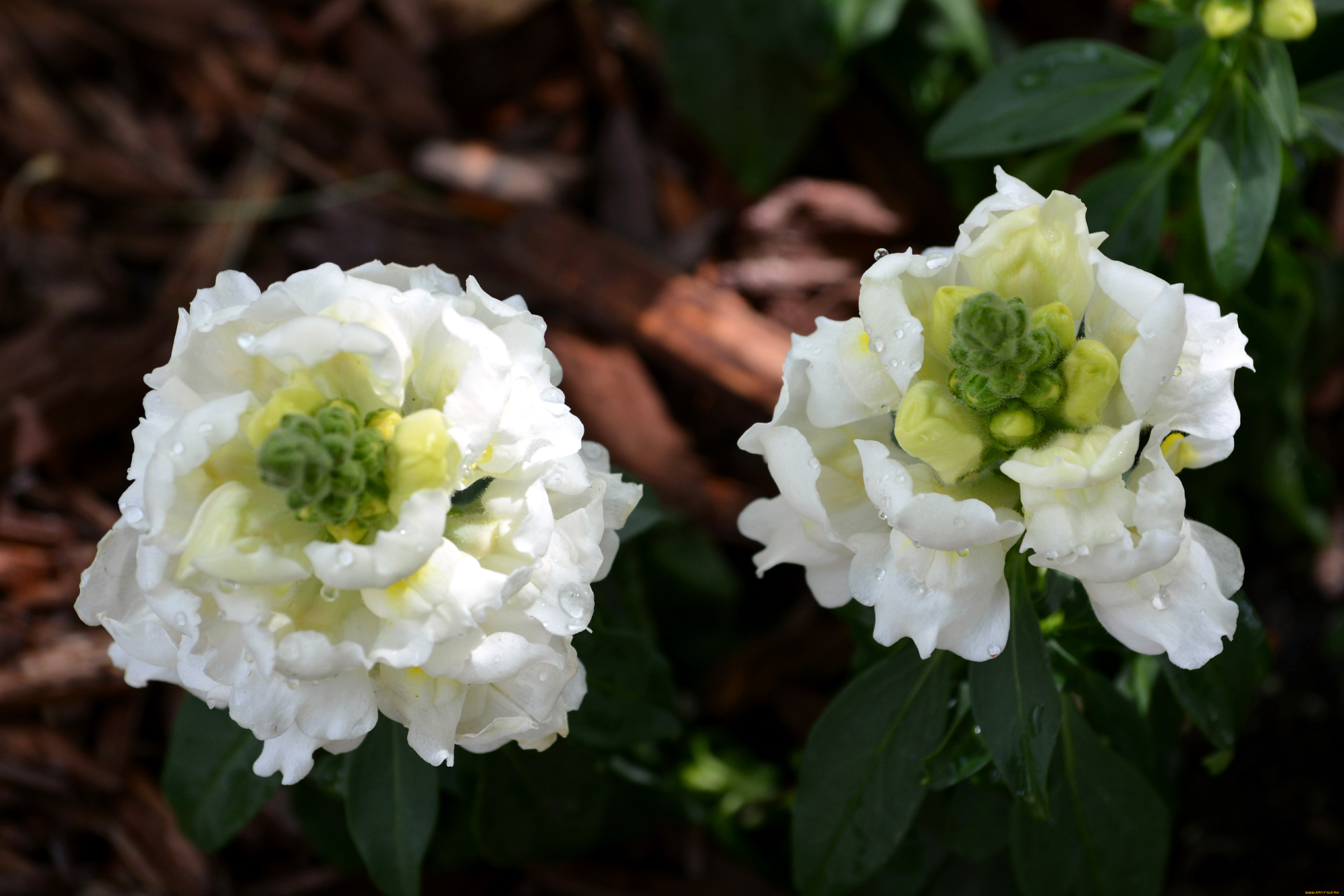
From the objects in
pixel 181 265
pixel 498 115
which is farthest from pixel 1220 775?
pixel 181 265

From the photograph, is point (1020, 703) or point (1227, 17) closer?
point (1020, 703)

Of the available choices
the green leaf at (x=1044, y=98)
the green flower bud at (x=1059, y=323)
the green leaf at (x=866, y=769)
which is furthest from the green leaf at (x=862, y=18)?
the green leaf at (x=866, y=769)

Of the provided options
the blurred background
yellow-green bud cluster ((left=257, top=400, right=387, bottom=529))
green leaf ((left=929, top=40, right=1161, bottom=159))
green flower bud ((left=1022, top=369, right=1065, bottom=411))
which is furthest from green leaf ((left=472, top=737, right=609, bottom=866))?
green leaf ((left=929, top=40, right=1161, bottom=159))

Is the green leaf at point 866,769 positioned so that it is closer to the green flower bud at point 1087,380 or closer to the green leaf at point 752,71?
the green flower bud at point 1087,380

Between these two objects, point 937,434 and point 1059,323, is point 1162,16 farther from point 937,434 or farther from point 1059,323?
point 937,434

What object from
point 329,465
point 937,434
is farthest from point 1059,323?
A: point 329,465

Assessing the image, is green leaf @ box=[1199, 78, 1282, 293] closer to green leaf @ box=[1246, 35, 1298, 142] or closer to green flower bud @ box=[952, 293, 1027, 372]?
green leaf @ box=[1246, 35, 1298, 142]
